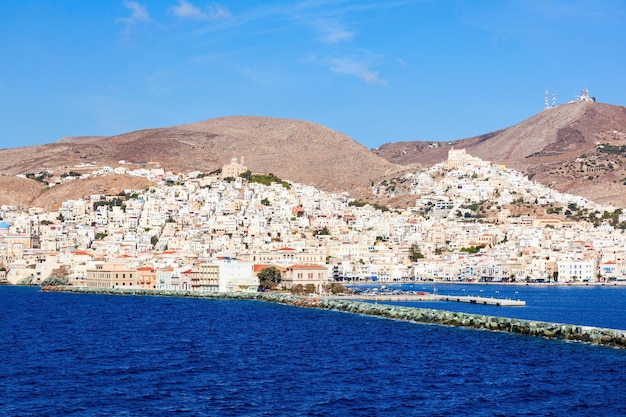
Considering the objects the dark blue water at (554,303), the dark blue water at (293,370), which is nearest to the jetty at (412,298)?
the dark blue water at (554,303)

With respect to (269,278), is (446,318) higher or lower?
lower

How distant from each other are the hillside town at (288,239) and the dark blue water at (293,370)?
3148 cm

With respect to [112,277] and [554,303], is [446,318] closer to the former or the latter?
[554,303]

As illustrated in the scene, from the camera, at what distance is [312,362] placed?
37781 mm

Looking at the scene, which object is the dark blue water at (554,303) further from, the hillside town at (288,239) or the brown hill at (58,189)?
the brown hill at (58,189)

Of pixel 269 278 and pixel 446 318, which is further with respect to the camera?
pixel 269 278

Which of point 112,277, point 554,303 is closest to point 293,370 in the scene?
point 554,303

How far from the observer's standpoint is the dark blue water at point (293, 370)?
29125 millimetres

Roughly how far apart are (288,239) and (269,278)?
27541mm

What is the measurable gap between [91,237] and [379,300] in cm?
5130

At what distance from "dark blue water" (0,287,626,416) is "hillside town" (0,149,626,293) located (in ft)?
103

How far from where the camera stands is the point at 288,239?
11025 cm

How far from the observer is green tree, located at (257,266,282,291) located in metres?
82.3

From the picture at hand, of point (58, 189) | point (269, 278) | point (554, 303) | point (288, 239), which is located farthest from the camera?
point (58, 189)
